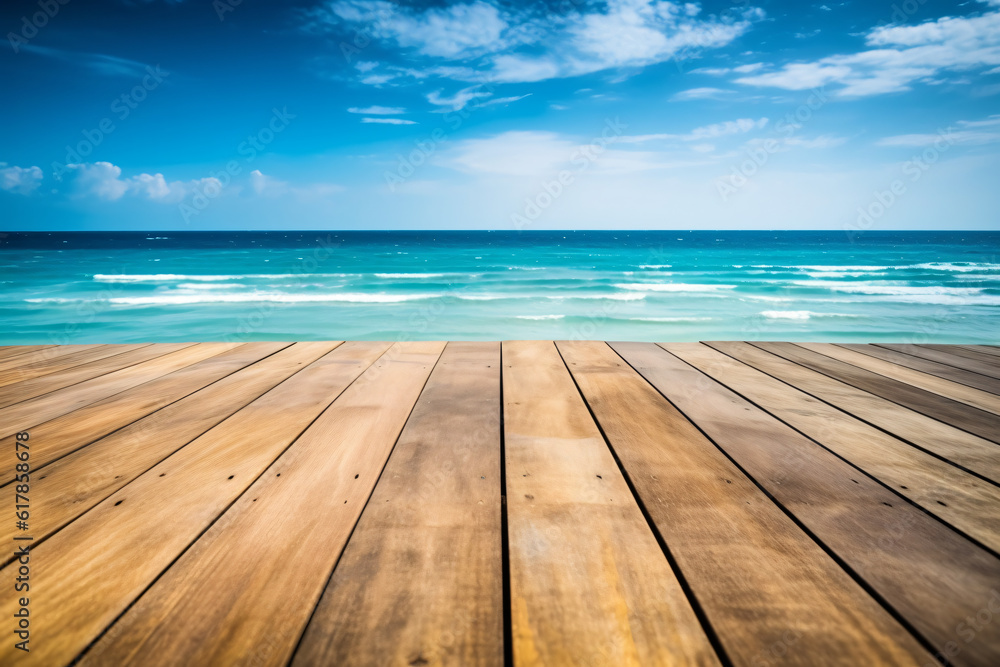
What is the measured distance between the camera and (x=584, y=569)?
2.52 ft

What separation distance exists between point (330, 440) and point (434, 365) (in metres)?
0.82

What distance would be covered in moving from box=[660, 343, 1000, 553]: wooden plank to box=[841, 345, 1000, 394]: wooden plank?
79 cm

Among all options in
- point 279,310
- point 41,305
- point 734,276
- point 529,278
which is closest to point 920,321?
point 734,276

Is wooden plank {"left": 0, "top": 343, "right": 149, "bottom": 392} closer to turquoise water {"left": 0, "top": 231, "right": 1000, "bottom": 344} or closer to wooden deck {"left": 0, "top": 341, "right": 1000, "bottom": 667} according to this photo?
wooden deck {"left": 0, "top": 341, "right": 1000, "bottom": 667}

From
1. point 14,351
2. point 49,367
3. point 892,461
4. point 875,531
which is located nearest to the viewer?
point 875,531

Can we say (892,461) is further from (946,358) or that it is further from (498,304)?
(498,304)

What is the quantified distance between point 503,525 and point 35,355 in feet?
9.10

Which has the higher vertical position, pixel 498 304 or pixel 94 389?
pixel 94 389

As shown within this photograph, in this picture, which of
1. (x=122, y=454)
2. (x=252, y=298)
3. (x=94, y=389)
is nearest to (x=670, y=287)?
(x=252, y=298)

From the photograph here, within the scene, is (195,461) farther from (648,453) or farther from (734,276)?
(734,276)

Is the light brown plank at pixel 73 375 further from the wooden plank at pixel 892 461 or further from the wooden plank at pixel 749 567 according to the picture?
the wooden plank at pixel 892 461

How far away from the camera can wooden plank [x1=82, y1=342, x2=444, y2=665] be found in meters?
0.63

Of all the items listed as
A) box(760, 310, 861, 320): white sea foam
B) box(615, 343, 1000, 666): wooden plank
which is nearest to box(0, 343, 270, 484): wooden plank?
box(615, 343, 1000, 666): wooden plank

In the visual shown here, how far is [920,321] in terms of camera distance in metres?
6.97
